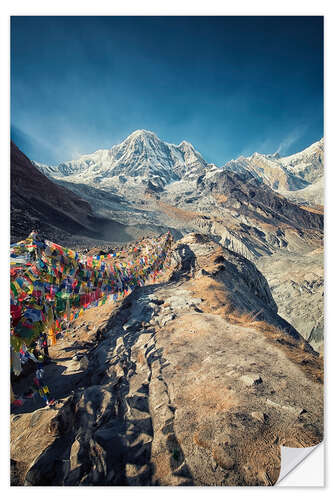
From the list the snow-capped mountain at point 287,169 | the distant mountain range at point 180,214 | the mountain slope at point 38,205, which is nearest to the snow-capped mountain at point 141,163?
the distant mountain range at point 180,214

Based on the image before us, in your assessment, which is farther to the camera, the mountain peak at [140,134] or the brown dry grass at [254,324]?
the mountain peak at [140,134]

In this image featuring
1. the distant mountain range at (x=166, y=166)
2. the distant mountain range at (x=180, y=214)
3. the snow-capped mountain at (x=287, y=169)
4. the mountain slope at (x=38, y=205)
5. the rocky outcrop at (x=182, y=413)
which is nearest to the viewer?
the rocky outcrop at (x=182, y=413)

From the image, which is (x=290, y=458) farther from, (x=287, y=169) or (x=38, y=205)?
(x=287, y=169)

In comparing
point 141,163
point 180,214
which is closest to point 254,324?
point 180,214

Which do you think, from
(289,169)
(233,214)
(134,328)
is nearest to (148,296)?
(134,328)

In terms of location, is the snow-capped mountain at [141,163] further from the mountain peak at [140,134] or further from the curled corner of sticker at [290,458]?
the curled corner of sticker at [290,458]

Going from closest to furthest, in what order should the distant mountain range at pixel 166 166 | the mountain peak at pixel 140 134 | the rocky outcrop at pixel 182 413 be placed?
the rocky outcrop at pixel 182 413 → the distant mountain range at pixel 166 166 → the mountain peak at pixel 140 134

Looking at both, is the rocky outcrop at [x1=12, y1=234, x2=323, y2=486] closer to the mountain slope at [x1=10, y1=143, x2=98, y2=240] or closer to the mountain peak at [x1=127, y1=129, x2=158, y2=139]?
the mountain slope at [x1=10, y1=143, x2=98, y2=240]
